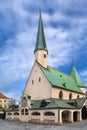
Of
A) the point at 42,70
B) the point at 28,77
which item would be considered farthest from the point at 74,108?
the point at 28,77

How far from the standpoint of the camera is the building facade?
3612 cm

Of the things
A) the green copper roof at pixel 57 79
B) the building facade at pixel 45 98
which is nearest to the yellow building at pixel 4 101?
the building facade at pixel 45 98

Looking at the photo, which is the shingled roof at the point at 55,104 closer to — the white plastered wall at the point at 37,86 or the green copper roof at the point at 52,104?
the green copper roof at the point at 52,104

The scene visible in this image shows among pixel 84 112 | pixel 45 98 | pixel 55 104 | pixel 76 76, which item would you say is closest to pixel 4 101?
pixel 76 76

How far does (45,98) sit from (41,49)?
12342mm

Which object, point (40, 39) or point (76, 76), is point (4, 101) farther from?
point (40, 39)

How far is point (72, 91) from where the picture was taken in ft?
163

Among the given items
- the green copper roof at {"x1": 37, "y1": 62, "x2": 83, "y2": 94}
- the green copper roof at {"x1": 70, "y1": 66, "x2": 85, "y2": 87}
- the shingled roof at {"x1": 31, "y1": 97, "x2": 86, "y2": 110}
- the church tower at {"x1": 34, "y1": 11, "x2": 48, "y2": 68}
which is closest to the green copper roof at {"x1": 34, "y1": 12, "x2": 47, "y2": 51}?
the church tower at {"x1": 34, "y1": 11, "x2": 48, "y2": 68}

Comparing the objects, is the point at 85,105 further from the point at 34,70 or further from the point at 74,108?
the point at 34,70

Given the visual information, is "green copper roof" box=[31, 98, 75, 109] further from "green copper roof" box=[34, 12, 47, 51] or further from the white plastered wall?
"green copper roof" box=[34, 12, 47, 51]

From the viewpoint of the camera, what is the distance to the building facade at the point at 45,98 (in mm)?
36125

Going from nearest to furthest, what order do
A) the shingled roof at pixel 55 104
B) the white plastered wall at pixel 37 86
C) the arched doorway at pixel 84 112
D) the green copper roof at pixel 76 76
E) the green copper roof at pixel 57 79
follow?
the shingled roof at pixel 55 104 → the arched doorway at pixel 84 112 → the white plastered wall at pixel 37 86 → the green copper roof at pixel 57 79 → the green copper roof at pixel 76 76

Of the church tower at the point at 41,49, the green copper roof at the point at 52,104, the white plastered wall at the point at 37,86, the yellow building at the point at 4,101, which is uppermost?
the church tower at the point at 41,49

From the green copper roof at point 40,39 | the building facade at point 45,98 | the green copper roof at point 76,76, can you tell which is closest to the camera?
the building facade at point 45,98
